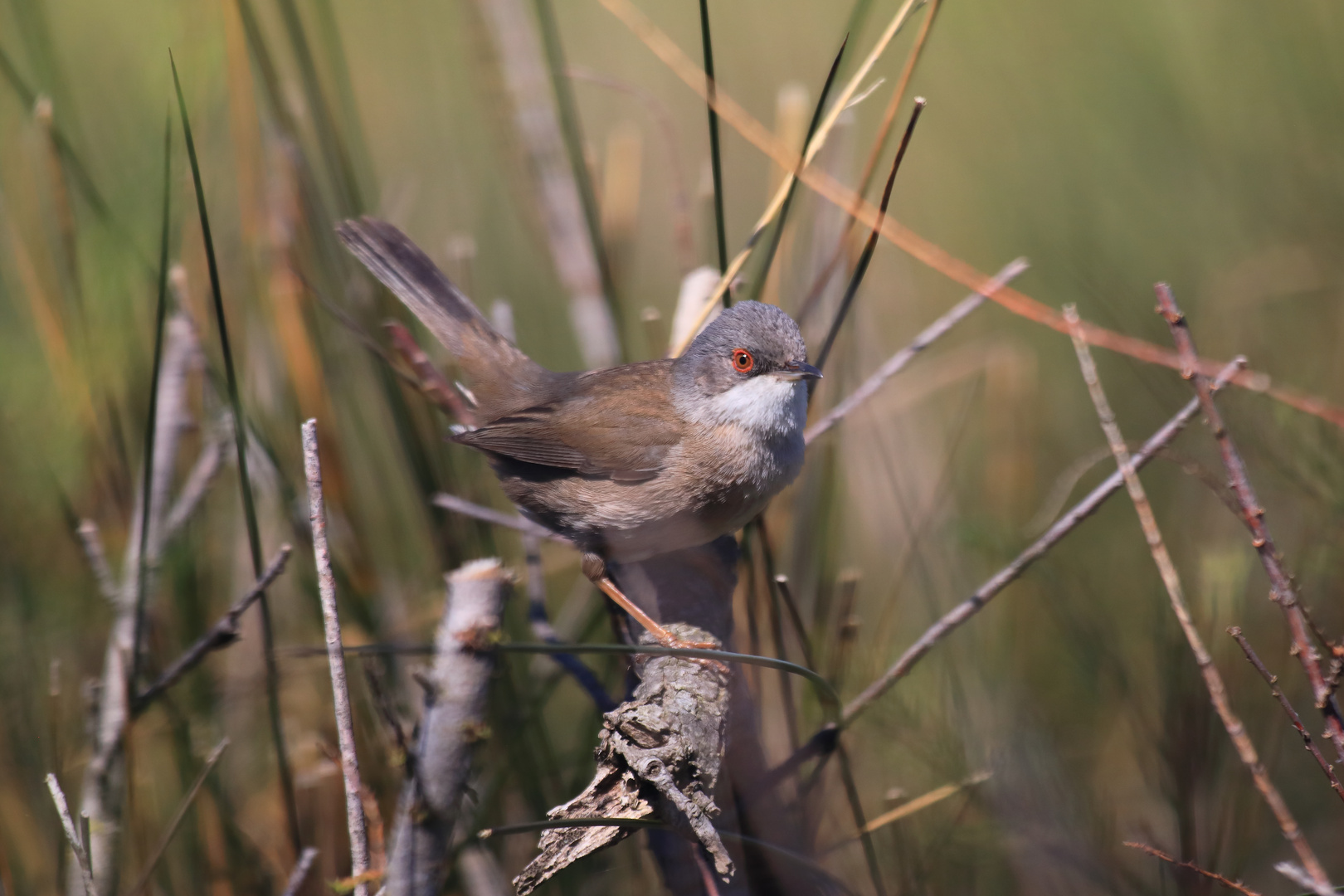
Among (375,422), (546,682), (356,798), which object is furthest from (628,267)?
(356,798)

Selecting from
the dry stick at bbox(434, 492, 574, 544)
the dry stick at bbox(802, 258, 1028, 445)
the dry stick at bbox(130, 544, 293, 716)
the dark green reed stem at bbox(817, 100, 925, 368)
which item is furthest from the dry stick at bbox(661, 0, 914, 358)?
the dry stick at bbox(130, 544, 293, 716)

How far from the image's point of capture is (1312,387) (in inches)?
146

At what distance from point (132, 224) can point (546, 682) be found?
210cm

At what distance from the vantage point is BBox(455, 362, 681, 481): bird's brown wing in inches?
122

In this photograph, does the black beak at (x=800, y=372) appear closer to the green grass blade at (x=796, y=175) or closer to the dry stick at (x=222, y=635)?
the green grass blade at (x=796, y=175)

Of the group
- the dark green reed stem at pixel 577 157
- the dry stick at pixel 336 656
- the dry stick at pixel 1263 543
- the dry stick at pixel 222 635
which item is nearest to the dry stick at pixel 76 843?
the dry stick at pixel 222 635

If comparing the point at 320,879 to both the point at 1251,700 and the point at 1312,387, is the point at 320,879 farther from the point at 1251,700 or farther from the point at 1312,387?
the point at 1312,387

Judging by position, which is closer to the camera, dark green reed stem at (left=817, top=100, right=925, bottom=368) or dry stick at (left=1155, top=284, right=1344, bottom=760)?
dry stick at (left=1155, top=284, right=1344, bottom=760)

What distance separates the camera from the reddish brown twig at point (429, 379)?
2939mm

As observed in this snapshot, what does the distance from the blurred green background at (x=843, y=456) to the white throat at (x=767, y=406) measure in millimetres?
280

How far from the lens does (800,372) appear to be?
287cm

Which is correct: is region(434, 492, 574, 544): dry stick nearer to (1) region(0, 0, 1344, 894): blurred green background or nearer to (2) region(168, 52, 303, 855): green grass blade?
(1) region(0, 0, 1344, 894): blurred green background

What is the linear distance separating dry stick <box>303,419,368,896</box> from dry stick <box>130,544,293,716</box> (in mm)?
335

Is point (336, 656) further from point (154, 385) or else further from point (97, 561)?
point (97, 561)
